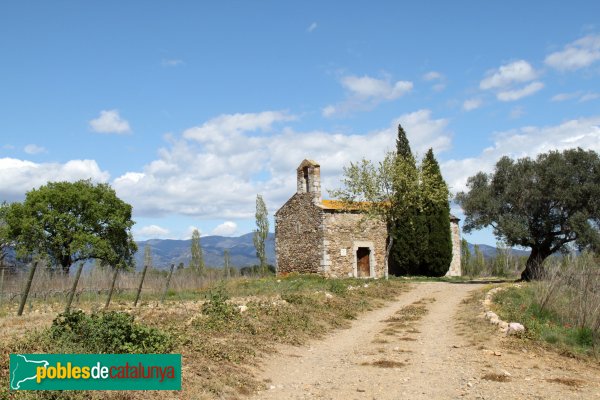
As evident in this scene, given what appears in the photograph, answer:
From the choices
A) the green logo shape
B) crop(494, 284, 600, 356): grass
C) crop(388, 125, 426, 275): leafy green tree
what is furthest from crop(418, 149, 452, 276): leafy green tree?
the green logo shape

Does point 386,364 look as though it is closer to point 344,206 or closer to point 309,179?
point 344,206

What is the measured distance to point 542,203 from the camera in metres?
28.1

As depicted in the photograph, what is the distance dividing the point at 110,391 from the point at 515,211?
2668 centimetres

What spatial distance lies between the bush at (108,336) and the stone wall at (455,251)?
103 ft

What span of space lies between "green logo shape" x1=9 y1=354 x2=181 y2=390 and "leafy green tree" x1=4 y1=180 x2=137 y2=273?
29.6 metres

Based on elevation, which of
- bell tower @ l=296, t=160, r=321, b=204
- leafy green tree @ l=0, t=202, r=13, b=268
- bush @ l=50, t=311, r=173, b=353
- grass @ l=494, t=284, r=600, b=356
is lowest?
grass @ l=494, t=284, r=600, b=356

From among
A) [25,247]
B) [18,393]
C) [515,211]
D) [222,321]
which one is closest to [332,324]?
[222,321]

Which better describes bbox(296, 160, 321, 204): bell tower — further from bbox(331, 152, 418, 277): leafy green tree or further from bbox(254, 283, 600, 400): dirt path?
bbox(254, 283, 600, 400): dirt path

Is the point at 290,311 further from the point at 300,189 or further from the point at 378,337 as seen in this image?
the point at 300,189

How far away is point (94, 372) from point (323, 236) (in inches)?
1029

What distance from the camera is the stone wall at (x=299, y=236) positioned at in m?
33.4

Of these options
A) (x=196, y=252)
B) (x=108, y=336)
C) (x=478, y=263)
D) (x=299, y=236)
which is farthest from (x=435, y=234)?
(x=196, y=252)

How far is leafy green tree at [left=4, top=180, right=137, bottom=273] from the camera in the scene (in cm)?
3438

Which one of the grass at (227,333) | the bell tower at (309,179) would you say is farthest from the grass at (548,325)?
the bell tower at (309,179)
